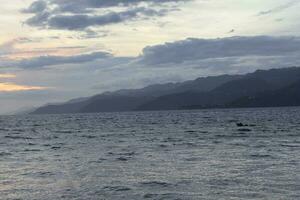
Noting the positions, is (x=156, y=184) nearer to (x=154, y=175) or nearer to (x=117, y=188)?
(x=117, y=188)

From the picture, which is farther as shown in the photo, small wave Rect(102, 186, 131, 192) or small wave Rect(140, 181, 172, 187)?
small wave Rect(140, 181, 172, 187)

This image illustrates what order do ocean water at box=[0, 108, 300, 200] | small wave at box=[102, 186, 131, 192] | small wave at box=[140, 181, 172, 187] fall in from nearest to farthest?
ocean water at box=[0, 108, 300, 200] → small wave at box=[102, 186, 131, 192] → small wave at box=[140, 181, 172, 187]

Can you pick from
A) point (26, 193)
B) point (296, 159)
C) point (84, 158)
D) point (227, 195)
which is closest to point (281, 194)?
point (227, 195)

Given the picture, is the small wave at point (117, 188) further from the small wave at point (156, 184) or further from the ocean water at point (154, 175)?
the small wave at point (156, 184)

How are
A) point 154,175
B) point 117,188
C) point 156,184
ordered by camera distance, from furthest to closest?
1. point 154,175
2. point 156,184
3. point 117,188

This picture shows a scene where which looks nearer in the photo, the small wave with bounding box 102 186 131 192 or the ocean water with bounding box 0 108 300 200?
the ocean water with bounding box 0 108 300 200

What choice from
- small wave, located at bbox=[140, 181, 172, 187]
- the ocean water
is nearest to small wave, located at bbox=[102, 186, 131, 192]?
the ocean water

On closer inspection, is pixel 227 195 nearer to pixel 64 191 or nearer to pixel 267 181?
pixel 267 181

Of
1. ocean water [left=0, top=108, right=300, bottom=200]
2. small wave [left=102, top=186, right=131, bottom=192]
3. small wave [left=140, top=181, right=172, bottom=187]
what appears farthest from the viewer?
small wave [left=140, top=181, right=172, bottom=187]

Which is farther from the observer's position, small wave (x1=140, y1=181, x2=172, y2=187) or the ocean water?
small wave (x1=140, y1=181, x2=172, y2=187)

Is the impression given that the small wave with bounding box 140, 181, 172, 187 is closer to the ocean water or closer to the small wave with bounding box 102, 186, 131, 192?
the ocean water

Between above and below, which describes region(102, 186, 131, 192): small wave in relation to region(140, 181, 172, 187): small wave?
above

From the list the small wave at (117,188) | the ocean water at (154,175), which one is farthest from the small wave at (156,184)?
the small wave at (117,188)

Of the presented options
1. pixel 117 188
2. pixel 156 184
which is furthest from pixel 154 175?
pixel 117 188
